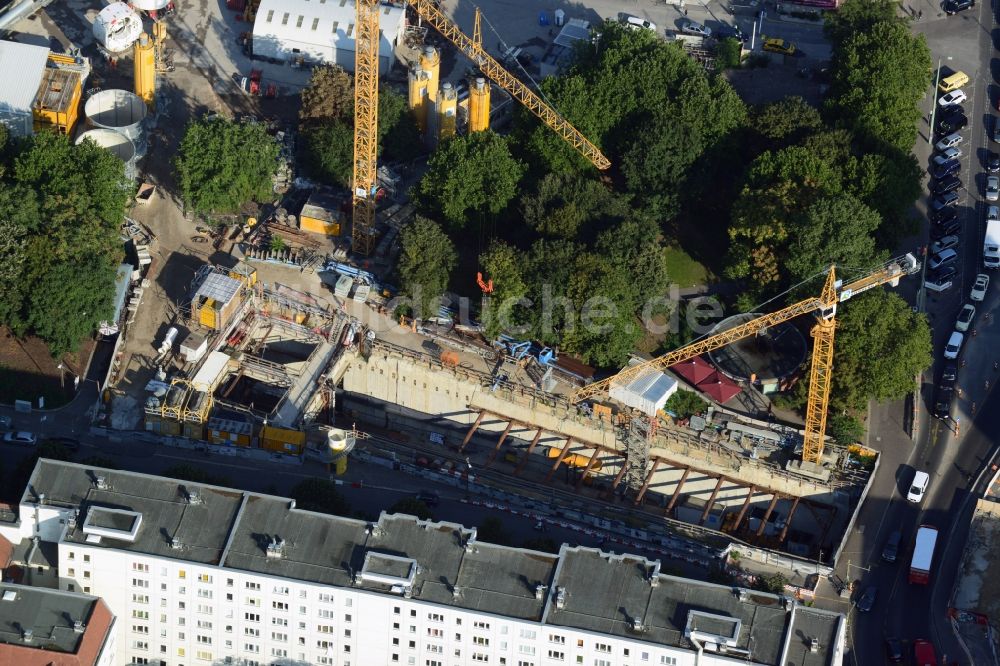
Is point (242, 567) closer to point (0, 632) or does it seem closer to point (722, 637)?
point (0, 632)

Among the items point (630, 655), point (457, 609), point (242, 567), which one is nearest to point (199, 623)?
point (242, 567)

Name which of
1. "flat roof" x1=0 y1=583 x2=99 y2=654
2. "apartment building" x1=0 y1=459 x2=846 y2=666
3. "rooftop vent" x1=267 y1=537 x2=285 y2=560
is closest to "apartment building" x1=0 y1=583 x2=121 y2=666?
"flat roof" x1=0 y1=583 x2=99 y2=654

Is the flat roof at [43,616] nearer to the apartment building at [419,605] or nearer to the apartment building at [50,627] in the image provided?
the apartment building at [50,627]

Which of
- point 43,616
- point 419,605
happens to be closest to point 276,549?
point 419,605

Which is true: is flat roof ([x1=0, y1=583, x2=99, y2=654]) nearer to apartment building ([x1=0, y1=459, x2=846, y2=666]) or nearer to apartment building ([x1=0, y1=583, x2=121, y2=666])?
apartment building ([x1=0, y1=583, x2=121, y2=666])

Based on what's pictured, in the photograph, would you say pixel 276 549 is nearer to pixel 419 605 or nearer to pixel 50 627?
pixel 419 605

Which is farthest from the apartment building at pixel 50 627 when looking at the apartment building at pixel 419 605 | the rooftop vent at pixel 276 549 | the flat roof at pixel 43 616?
the rooftop vent at pixel 276 549
